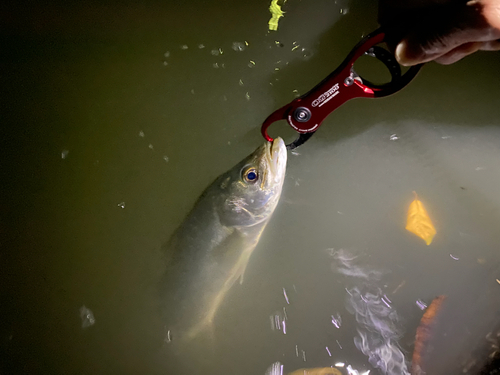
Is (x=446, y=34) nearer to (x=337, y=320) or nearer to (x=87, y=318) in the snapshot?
(x=337, y=320)

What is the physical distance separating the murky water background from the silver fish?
7cm

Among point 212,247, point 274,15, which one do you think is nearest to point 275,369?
point 212,247

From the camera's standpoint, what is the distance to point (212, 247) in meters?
1.08

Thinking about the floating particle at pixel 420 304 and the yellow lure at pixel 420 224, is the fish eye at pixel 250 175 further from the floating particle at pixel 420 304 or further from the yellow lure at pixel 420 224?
the floating particle at pixel 420 304

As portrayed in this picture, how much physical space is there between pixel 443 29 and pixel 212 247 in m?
0.92

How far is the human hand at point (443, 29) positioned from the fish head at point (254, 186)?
0.43 metres

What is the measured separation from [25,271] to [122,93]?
835 mm

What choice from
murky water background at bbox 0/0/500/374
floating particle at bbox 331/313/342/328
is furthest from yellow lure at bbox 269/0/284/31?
floating particle at bbox 331/313/342/328

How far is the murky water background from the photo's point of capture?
3.73 feet

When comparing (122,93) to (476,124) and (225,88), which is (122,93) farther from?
(476,124)

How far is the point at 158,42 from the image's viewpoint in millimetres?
1274

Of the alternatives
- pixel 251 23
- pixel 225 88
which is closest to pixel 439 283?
pixel 225 88

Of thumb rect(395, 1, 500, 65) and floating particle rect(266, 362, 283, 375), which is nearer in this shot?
thumb rect(395, 1, 500, 65)

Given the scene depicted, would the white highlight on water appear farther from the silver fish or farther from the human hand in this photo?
the human hand
